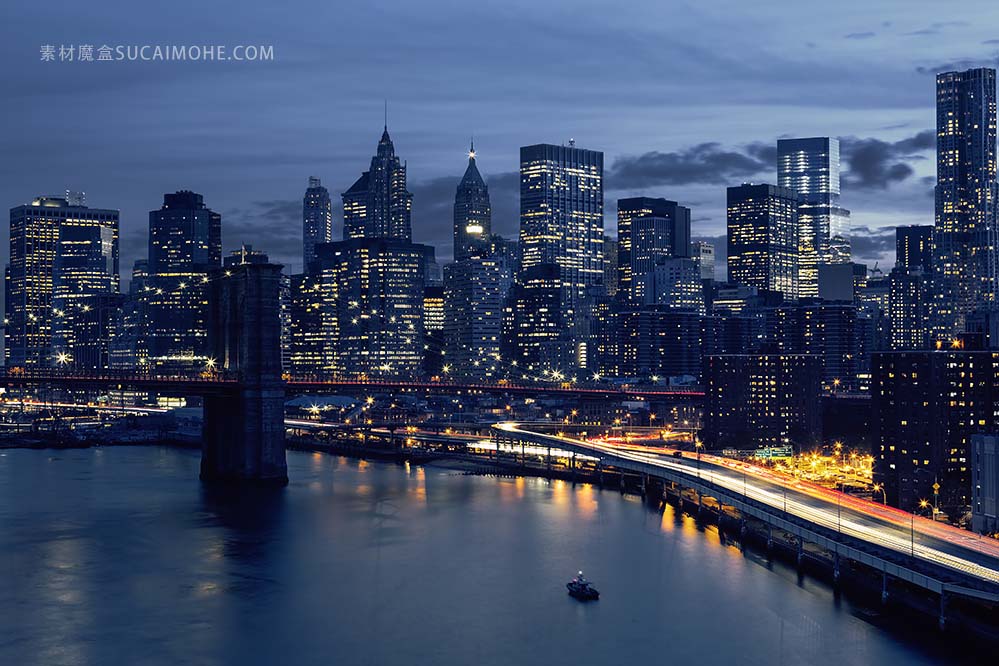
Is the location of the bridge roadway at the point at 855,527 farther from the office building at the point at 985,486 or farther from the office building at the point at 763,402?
the office building at the point at 763,402

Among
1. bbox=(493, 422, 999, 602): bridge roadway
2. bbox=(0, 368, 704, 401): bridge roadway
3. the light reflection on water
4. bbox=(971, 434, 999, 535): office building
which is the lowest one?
the light reflection on water

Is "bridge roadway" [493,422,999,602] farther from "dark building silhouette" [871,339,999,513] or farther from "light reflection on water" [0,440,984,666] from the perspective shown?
"dark building silhouette" [871,339,999,513]

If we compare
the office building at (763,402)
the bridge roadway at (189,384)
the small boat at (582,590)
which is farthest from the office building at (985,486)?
the bridge roadway at (189,384)

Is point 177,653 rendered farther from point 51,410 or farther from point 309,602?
point 51,410

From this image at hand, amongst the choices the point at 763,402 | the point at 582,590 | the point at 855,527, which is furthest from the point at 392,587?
the point at 763,402

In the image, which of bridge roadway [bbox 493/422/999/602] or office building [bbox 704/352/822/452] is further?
office building [bbox 704/352/822/452]

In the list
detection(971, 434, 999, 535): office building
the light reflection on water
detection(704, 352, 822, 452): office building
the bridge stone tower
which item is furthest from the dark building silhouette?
the bridge stone tower

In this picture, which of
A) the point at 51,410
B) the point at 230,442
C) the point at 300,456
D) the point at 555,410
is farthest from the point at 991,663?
the point at 51,410
